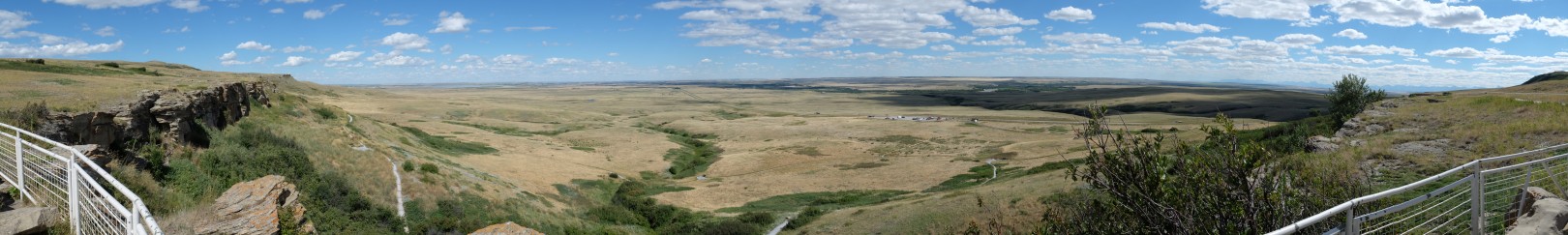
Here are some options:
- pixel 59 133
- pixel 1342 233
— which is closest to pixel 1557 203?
pixel 1342 233

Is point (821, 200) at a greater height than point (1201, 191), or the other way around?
point (1201, 191)

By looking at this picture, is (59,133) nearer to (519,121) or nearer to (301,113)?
(301,113)

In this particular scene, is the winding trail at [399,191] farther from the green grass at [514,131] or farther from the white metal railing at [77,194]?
the green grass at [514,131]

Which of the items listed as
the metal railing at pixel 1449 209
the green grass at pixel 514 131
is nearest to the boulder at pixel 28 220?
the metal railing at pixel 1449 209

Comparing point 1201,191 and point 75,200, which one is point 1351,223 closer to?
point 1201,191

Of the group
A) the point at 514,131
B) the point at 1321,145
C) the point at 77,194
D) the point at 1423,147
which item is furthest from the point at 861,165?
the point at 77,194

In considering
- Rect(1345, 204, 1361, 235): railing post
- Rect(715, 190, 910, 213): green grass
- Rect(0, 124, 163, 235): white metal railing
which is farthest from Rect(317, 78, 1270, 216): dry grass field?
Rect(1345, 204, 1361, 235): railing post

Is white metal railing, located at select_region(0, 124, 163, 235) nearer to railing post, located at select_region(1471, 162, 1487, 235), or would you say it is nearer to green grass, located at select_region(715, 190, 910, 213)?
railing post, located at select_region(1471, 162, 1487, 235)
